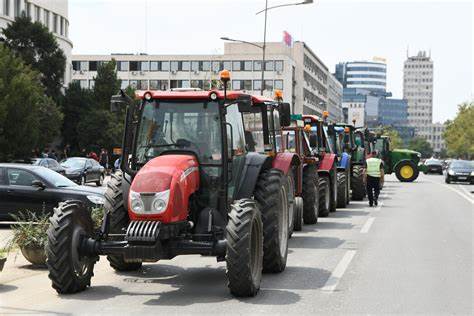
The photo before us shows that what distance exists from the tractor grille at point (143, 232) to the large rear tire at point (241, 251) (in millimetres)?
795

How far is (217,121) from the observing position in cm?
983

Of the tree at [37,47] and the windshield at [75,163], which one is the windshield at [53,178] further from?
the tree at [37,47]

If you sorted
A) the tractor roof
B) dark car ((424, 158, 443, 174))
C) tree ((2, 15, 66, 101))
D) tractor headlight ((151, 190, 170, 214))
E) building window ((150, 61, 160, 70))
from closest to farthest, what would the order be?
1. tractor headlight ((151, 190, 170, 214))
2. the tractor roof
3. tree ((2, 15, 66, 101))
4. dark car ((424, 158, 443, 174))
5. building window ((150, 61, 160, 70))

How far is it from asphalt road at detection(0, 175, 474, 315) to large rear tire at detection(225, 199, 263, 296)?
0.16 m

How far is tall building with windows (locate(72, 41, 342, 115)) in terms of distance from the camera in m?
120

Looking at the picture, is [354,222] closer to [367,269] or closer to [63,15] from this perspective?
[367,269]

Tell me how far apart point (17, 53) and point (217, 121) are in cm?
5070

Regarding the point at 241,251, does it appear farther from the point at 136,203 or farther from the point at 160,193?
the point at 136,203

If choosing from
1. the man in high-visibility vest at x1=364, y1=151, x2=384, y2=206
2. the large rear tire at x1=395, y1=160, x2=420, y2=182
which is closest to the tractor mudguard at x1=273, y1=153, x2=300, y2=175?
the man in high-visibility vest at x1=364, y1=151, x2=384, y2=206

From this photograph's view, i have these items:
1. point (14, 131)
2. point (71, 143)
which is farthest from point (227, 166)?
point (71, 143)

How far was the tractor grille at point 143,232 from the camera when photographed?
8.49m

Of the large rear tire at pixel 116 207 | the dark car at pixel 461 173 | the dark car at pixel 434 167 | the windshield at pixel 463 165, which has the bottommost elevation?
the dark car at pixel 434 167

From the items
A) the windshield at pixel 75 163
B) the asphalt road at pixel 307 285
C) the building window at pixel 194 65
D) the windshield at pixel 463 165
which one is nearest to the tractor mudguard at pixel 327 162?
the asphalt road at pixel 307 285

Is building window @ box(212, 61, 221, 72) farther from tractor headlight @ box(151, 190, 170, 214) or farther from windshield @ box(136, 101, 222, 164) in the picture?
tractor headlight @ box(151, 190, 170, 214)
